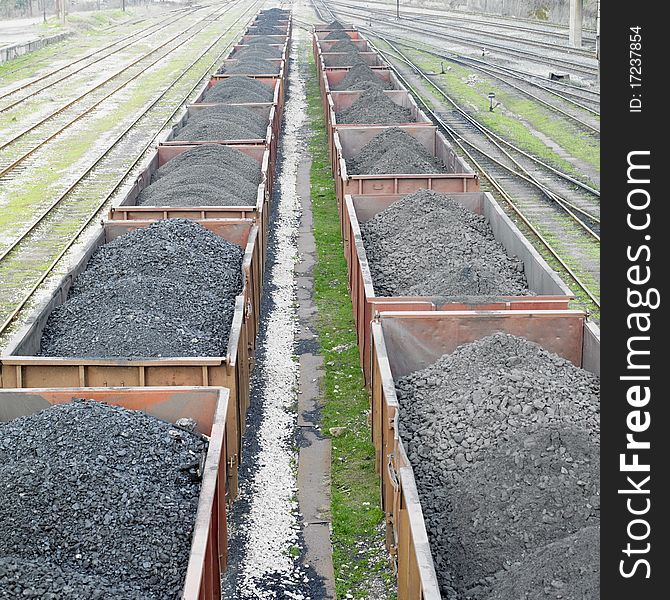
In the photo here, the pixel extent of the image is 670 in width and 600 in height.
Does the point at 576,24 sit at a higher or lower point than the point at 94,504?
higher

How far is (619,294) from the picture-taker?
5.64 meters

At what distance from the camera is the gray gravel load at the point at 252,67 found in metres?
32.1

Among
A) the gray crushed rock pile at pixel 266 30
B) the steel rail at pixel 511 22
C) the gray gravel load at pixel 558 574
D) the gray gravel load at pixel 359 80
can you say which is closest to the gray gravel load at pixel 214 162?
the gray gravel load at pixel 359 80

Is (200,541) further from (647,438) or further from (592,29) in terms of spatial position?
(592,29)

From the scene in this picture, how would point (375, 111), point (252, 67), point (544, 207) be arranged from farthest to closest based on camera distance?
point (252, 67), point (375, 111), point (544, 207)

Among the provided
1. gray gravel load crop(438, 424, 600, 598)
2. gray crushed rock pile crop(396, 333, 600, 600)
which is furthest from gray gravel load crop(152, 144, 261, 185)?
gray gravel load crop(438, 424, 600, 598)

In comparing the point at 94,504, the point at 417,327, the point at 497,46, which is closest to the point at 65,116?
the point at 417,327

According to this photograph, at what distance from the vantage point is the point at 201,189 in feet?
50.3

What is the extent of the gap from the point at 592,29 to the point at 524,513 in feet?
208

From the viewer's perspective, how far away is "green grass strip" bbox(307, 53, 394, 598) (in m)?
8.89

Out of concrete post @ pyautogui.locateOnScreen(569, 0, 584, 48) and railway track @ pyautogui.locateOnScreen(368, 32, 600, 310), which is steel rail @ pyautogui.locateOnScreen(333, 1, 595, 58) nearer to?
concrete post @ pyautogui.locateOnScreen(569, 0, 584, 48)

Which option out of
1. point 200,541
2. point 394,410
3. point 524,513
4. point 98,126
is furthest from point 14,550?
point 98,126

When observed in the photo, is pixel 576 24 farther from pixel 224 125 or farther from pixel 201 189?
pixel 201 189

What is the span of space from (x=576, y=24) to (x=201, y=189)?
140 feet
